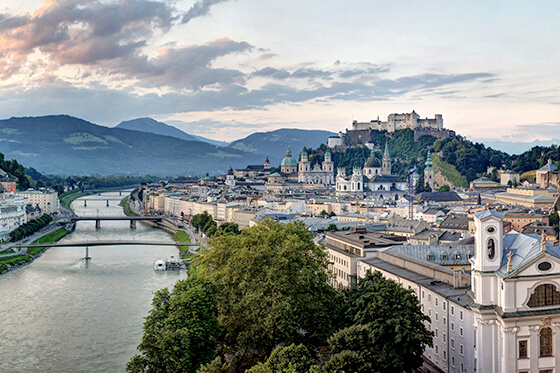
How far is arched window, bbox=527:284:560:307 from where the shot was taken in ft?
54.3

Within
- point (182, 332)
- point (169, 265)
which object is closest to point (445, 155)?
point (169, 265)

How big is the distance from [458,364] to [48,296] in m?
23.6

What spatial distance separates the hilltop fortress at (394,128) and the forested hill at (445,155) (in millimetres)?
1644

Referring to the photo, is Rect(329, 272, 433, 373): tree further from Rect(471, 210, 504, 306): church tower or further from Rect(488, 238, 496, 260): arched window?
Rect(488, 238, 496, 260): arched window

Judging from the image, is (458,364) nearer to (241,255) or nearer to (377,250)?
(241,255)

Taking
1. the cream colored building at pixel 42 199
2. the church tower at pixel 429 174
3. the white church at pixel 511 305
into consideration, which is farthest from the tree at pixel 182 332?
the church tower at pixel 429 174

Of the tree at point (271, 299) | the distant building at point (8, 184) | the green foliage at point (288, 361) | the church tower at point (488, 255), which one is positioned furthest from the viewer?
the distant building at point (8, 184)

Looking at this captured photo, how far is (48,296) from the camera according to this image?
3434 centimetres

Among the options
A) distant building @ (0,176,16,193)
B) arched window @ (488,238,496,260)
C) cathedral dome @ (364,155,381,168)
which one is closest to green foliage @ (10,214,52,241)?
distant building @ (0,176,16,193)

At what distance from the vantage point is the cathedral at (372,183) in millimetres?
89938

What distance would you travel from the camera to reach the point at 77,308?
3147cm

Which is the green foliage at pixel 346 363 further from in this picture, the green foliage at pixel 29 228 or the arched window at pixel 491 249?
the green foliage at pixel 29 228

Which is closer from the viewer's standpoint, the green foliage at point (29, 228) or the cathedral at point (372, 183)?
the green foliage at point (29, 228)

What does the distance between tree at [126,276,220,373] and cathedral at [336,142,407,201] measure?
2728 inches
